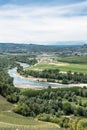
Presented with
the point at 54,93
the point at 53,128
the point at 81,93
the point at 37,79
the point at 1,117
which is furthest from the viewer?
the point at 37,79

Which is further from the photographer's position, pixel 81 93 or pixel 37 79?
pixel 37 79

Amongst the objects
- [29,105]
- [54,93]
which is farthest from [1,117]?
[54,93]

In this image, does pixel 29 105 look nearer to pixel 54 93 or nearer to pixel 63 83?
pixel 54 93

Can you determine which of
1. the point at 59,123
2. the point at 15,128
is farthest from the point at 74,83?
the point at 15,128

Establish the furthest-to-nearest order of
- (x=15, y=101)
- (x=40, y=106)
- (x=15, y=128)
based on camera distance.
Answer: (x=15, y=101)
(x=40, y=106)
(x=15, y=128)

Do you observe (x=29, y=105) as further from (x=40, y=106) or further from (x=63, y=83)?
(x=63, y=83)

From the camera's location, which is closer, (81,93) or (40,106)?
(40,106)

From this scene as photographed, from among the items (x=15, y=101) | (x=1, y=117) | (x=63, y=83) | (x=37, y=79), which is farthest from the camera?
(x=37, y=79)

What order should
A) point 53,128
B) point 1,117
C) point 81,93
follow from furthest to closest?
point 81,93 → point 1,117 → point 53,128
